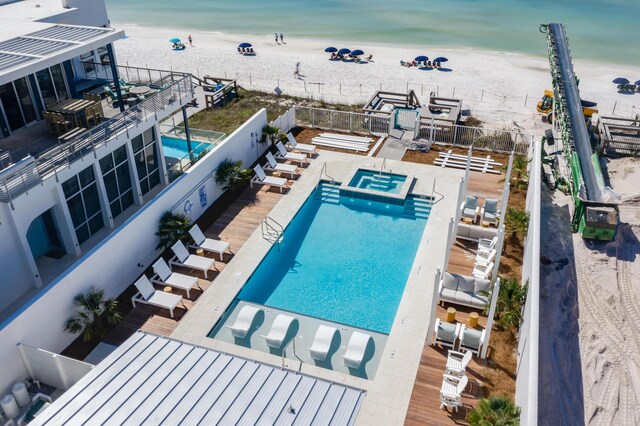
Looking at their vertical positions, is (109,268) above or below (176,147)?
below

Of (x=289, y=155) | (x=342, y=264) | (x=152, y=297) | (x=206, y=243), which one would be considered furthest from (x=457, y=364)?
(x=289, y=155)

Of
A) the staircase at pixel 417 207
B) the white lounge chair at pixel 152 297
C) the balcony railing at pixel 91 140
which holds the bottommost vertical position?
the staircase at pixel 417 207

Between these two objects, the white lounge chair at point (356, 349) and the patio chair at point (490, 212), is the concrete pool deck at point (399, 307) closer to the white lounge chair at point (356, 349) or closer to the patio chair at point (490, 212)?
the white lounge chair at point (356, 349)

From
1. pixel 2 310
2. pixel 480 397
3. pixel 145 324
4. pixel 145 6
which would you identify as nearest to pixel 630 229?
pixel 480 397

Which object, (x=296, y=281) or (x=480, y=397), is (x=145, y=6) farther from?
(x=480, y=397)

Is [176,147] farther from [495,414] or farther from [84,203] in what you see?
[495,414]

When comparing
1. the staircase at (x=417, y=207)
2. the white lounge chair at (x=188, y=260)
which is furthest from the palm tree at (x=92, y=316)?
the staircase at (x=417, y=207)
